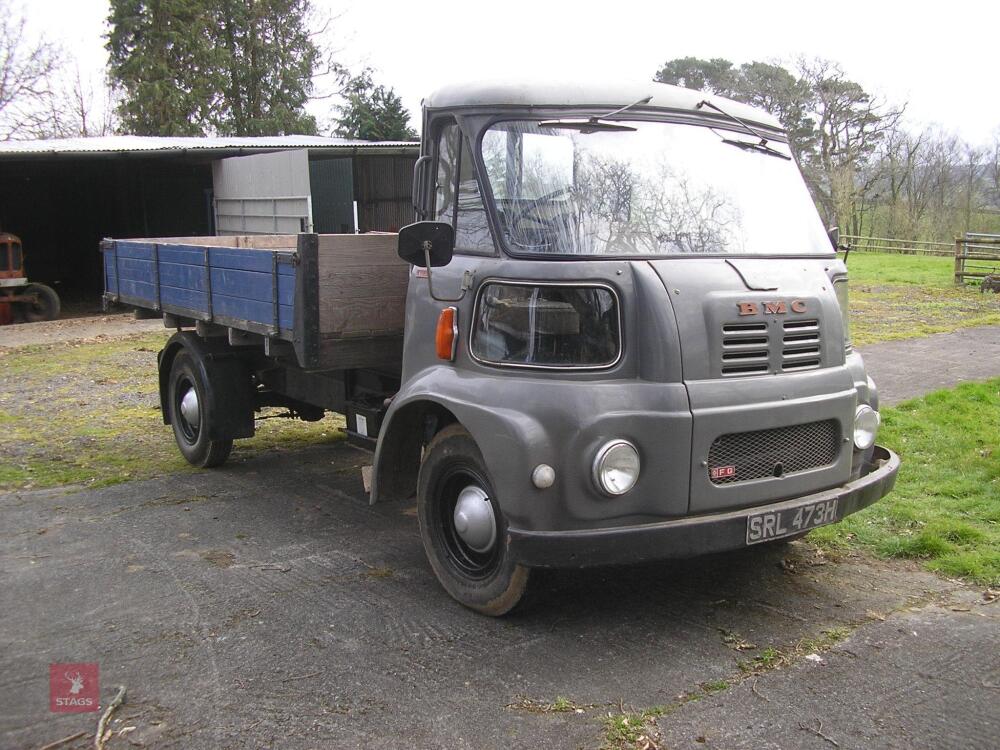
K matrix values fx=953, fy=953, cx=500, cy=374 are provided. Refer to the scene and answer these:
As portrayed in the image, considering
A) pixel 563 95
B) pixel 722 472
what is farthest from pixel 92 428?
pixel 722 472

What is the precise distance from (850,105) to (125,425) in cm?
3765

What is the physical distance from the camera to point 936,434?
7.31m

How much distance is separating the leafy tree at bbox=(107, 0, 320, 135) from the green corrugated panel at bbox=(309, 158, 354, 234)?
1194cm

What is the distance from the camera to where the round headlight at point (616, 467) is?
388cm

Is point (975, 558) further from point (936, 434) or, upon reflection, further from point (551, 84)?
point (551, 84)

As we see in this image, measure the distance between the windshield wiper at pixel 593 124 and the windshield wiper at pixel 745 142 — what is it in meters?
0.51

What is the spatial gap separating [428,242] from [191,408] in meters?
3.76

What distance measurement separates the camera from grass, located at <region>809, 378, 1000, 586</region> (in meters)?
5.12

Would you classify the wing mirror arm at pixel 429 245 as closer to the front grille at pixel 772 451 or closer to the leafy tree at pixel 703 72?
the front grille at pixel 772 451

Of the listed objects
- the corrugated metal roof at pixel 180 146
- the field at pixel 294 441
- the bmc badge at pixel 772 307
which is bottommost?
the field at pixel 294 441

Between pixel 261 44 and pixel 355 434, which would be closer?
pixel 355 434

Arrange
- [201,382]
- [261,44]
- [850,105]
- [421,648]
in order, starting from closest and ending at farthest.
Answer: [421,648] → [201,382] → [261,44] → [850,105]

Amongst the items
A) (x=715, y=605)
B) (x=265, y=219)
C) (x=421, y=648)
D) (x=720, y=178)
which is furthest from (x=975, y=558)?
(x=265, y=219)

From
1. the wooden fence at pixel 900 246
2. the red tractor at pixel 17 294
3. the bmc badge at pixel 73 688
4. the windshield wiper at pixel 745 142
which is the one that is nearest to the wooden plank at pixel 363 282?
the windshield wiper at pixel 745 142
